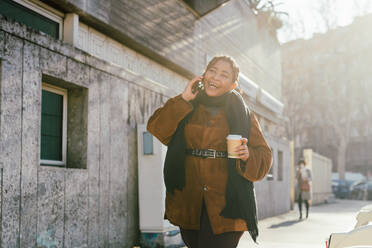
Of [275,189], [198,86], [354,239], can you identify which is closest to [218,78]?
[198,86]

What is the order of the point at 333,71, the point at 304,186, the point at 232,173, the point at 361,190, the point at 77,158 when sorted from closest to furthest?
1. the point at 232,173
2. the point at 77,158
3. the point at 304,186
4. the point at 361,190
5. the point at 333,71

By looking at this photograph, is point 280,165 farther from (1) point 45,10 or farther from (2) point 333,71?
(2) point 333,71

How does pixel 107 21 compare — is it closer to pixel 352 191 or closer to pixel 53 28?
pixel 53 28

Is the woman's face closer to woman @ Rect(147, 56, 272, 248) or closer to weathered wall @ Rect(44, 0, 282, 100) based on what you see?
woman @ Rect(147, 56, 272, 248)

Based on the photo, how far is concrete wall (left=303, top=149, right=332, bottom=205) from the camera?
72.2 ft

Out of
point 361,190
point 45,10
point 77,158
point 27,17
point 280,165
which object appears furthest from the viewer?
point 361,190

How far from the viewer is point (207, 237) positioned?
2799mm

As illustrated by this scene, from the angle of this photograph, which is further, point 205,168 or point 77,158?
point 77,158

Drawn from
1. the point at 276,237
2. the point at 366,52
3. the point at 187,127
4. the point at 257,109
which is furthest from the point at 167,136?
the point at 366,52

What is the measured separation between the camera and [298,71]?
1331 inches

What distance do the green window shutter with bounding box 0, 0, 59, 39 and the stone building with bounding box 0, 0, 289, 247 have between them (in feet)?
0.04

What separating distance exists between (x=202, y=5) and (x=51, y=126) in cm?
560

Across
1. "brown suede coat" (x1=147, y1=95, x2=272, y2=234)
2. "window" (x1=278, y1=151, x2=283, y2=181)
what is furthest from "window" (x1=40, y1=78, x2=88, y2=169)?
"window" (x1=278, y1=151, x2=283, y2=181)

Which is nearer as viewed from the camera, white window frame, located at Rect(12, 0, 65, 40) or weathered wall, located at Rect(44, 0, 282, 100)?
white window frame, located at Rect(12, 0, 65, 40)
